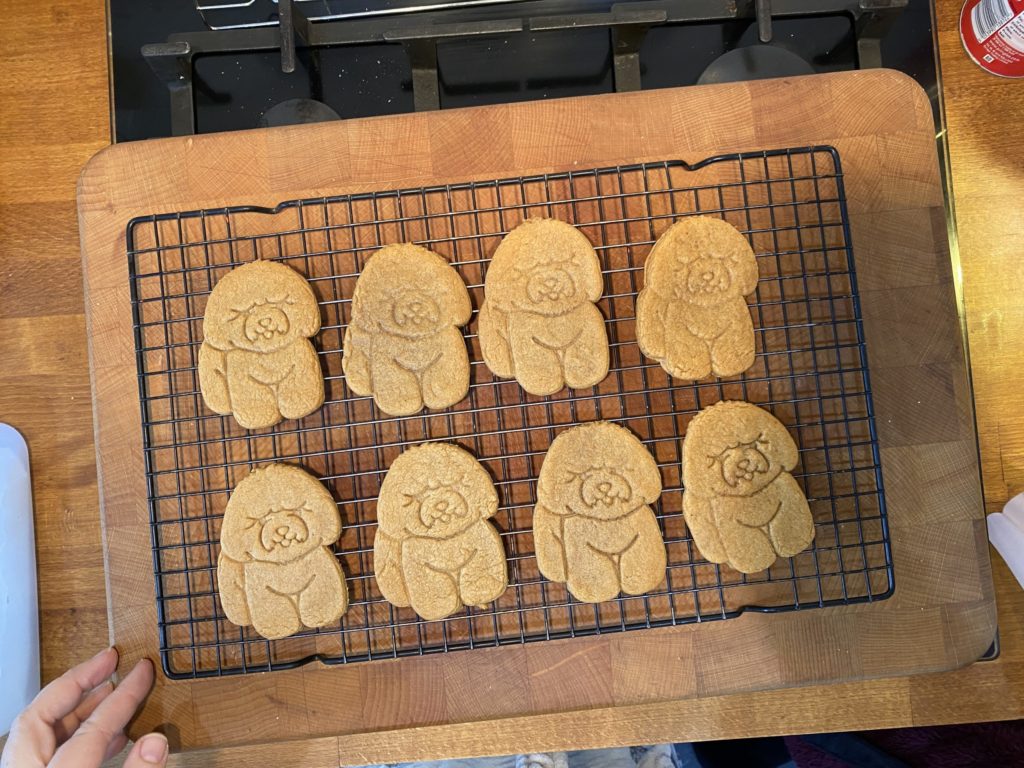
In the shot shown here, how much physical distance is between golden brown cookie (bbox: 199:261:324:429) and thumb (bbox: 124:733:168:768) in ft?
2.02

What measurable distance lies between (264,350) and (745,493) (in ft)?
3.30

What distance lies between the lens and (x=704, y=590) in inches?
56.8

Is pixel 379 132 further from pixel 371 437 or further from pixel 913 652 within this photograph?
pixel 913 652

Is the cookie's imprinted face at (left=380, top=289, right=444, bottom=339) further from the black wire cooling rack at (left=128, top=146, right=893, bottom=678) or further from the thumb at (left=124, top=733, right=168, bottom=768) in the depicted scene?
the thumb at (left=124, top=733, right=168, bottom=768)

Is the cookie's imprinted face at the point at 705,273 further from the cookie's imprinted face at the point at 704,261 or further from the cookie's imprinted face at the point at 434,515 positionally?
the cookie's imprinted face at the point at 434,515

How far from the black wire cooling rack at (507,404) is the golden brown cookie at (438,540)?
5 centimetres

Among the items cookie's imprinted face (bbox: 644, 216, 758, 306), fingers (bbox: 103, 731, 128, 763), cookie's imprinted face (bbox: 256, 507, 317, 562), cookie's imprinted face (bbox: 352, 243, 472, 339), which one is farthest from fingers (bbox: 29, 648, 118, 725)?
cookie's imprinted face (bbox: 644, 216, 758, 306)

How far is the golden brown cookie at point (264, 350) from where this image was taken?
1.43 meters

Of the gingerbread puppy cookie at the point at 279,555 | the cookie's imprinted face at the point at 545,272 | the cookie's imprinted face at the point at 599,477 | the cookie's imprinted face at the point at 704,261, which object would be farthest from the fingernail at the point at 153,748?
the cookie's imprinted face at the point at 704,261

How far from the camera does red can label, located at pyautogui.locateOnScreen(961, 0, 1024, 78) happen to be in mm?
1446

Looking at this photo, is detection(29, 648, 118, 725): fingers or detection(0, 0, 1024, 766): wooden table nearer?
detection(29, 648, 118, 725): fingers

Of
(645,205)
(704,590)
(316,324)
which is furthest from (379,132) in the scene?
(704,590)

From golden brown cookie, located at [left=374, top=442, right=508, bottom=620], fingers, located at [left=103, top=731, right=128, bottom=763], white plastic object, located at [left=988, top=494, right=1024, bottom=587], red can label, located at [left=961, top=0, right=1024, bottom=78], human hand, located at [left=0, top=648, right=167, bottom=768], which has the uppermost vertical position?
red can label, located at [left=961, top=0, right=1024, bottom=78]

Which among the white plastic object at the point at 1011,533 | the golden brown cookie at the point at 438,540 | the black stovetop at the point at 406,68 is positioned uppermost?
the black stovetop at the point at 406,68
